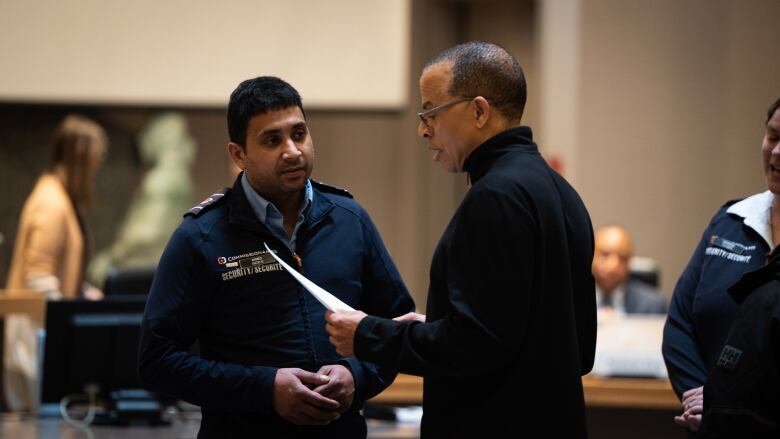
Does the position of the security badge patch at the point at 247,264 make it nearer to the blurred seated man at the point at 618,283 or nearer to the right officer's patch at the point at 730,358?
the right officer's patch at the point at 730,358

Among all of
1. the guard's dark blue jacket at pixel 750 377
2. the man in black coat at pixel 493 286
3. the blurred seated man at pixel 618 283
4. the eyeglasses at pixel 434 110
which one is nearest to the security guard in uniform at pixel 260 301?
the man in black coat at pixel 493 286

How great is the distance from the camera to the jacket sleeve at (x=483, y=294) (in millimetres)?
1886

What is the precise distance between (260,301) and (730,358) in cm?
95

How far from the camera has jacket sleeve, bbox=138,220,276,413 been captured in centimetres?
221

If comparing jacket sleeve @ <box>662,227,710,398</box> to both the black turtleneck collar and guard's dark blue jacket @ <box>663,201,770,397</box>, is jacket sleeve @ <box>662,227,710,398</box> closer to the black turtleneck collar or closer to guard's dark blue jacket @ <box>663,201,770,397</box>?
guard's dark blue jacket @ <box>663,201,770,397</box>

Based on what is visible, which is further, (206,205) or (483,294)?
(206,205)

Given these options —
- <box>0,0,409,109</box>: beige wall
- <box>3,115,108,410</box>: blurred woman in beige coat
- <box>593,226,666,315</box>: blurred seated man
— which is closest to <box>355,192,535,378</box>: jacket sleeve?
<box>3,115,108,410</box>: blurred woman in beige coat

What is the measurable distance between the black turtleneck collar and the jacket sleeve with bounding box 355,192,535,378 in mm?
125

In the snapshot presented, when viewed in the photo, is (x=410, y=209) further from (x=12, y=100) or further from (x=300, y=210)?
(x=300, y=210)

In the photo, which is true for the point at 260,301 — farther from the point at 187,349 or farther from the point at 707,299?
the point at 707,299

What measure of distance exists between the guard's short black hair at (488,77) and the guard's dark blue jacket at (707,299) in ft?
2.94

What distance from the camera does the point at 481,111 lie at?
204 cm

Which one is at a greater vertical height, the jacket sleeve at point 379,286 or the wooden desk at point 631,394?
the jacket sleeve at point 379,286

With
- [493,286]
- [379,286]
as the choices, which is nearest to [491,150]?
[493,286]
